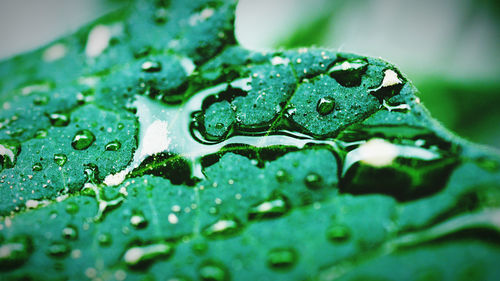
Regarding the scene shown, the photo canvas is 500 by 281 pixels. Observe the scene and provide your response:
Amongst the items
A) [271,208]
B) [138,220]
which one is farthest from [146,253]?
[271,208]

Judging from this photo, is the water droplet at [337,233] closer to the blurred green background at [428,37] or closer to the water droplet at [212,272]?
the water droplet at [212,272]

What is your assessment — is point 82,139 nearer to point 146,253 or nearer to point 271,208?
point 146,253

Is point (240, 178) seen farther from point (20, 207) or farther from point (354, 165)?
point (20, 207)

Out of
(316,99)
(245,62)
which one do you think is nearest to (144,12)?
(245,62)

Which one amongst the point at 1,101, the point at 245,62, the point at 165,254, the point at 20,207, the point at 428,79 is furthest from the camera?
the point at 428,79

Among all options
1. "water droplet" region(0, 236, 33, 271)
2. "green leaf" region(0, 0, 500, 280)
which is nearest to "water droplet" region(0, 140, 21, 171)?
"green leaf" region(0, 0, 500, 280)

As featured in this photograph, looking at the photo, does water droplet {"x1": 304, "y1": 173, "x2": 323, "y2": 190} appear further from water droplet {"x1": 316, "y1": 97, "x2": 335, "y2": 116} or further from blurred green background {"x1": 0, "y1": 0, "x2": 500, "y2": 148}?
blurred green background {"x1": 0, "y1": 0, "x2": 500, "y2": 148}
